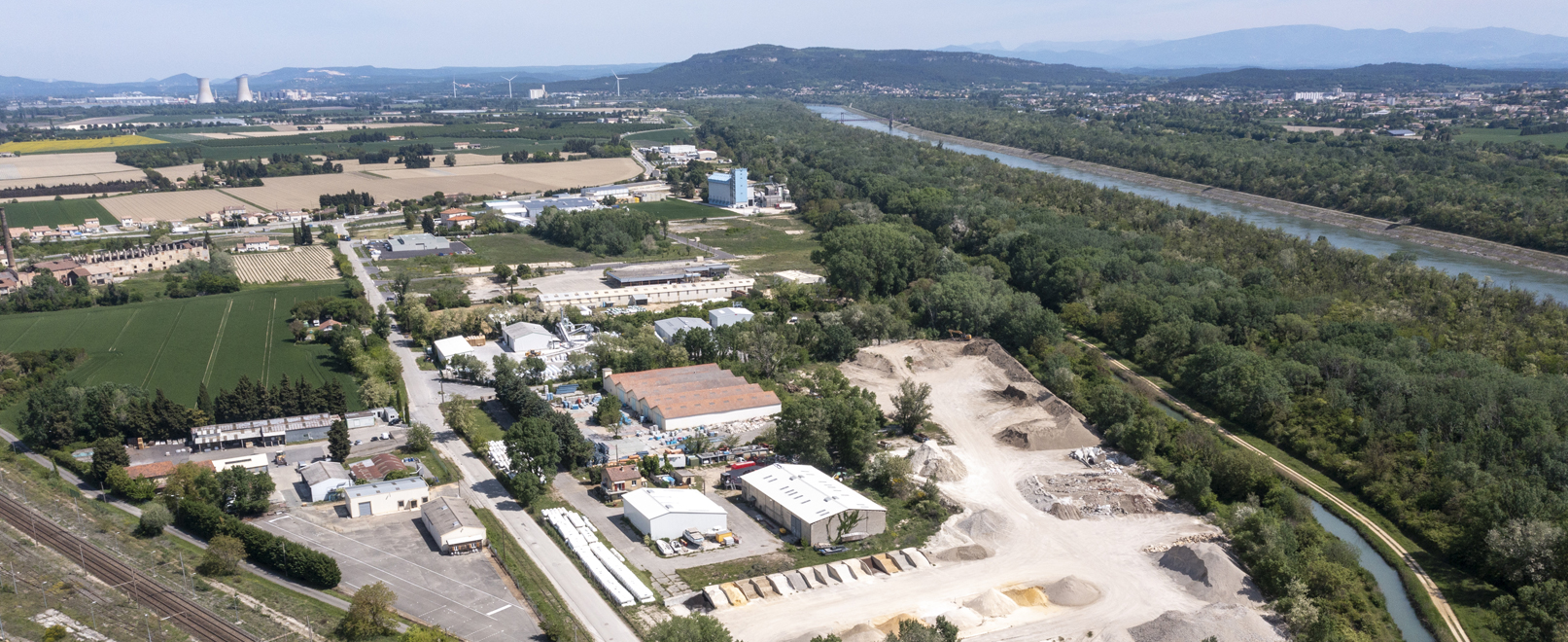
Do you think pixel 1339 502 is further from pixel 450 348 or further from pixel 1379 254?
pixel 1379 254

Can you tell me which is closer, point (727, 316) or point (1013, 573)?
point (1013, 573)

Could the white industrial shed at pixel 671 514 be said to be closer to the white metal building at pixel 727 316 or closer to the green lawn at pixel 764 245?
the white metal building at pixel 727 316

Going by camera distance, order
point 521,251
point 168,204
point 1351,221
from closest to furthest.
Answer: point 521,251, point 1351,221, point 168,204

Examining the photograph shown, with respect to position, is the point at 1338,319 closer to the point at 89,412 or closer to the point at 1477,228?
the point at 1477,228

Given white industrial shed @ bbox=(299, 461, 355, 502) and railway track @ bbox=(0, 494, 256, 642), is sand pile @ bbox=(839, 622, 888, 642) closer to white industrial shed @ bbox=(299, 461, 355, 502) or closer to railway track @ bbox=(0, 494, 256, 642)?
railway track @ bbox=(0, 494, 256, 642)

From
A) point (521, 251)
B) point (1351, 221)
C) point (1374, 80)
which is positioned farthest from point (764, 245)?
point (1374, 80)

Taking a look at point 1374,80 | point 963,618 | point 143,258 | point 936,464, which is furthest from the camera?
point 1374,80

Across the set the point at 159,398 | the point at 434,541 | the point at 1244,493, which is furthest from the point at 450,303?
the point at 1244,493
